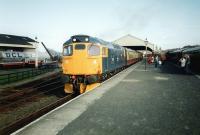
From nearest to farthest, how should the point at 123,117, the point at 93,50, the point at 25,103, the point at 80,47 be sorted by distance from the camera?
the point at 123,117, the point at 25,103, the point at 80,47, the point at 93,50

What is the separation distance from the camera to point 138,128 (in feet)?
21.1

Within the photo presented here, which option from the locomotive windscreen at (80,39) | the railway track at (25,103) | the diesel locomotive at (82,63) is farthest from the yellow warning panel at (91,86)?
the locomotive windscreen at (80,39)

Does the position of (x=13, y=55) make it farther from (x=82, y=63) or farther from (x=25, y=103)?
(x=82, y=63)

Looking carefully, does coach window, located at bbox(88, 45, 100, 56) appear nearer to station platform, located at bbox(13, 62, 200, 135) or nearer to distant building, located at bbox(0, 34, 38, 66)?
station platform, located at bbox(13, 62, 200, 135)

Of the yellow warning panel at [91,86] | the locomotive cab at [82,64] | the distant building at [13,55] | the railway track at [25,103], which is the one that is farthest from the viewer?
the distant building at [13,55]

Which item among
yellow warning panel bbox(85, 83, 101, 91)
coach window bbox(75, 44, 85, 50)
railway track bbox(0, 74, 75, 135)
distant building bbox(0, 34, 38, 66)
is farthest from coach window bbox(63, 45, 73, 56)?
distant building bbox(0, 34, 38, 66)

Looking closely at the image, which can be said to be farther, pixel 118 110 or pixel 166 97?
pixel 166 97

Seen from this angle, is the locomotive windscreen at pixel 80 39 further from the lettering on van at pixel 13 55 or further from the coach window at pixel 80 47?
the lettering on van at pixel 13 55

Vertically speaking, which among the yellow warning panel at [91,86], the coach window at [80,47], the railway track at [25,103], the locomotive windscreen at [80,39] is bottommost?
the railway track at [25,103]

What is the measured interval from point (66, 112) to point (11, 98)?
7.46 metres

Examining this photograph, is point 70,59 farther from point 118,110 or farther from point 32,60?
point 32,60

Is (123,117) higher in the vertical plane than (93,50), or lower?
lower

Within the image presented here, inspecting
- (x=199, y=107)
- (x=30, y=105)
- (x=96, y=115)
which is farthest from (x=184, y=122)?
(x=30, y=105)

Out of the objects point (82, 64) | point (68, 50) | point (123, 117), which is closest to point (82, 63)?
point (82, 64)
